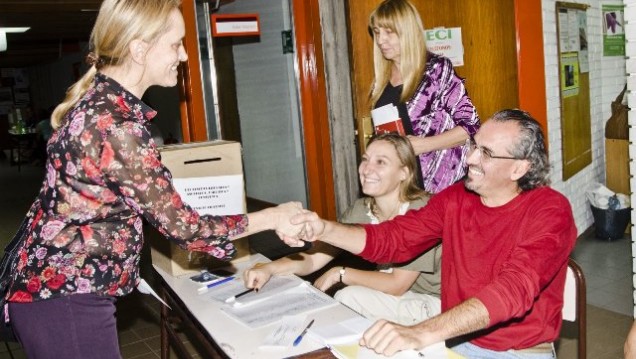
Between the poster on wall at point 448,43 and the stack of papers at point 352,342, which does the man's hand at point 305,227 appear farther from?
the poster on wall at point 448,43

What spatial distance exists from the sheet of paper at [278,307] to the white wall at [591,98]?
11.1ft

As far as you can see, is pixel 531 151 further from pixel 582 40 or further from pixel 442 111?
pixel 582 40

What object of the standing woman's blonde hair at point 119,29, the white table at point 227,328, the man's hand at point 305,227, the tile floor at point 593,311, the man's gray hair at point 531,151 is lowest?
the tile floor at point 593,311

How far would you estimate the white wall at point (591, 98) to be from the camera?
4.96 meters

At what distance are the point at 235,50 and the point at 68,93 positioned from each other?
5245mm

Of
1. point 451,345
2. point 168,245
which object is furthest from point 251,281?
point 451,345

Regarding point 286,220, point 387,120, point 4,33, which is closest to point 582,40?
point 387,120

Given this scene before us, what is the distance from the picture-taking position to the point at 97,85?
1.85 meters

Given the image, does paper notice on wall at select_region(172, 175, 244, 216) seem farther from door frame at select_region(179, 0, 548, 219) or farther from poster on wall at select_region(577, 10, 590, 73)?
poster on wall at select_region(577, 10, 590, 73)

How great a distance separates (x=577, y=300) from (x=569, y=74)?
3813mm

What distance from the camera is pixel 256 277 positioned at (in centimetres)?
234

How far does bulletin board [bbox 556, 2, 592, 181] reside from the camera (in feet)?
17.1

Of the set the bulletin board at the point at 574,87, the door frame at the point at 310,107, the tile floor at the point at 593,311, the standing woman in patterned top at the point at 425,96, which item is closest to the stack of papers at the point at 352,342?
the standing woman in patterned top at the point at 425,96

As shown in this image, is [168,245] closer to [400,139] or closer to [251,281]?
[251,281]
